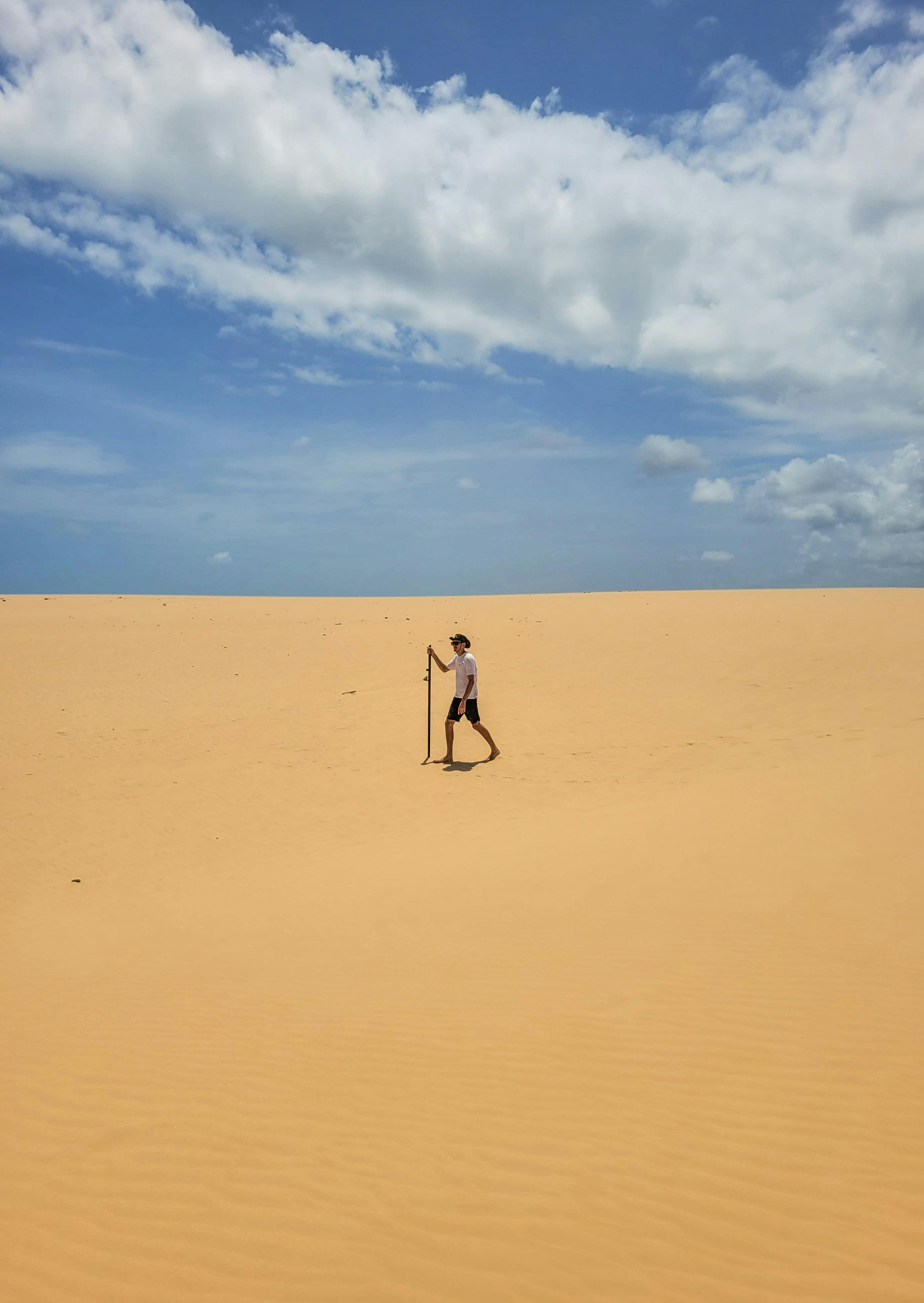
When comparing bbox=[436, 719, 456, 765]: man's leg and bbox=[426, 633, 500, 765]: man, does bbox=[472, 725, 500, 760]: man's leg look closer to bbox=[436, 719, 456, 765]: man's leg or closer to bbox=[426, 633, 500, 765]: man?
bbox=[426, 633, 500, 765]: man

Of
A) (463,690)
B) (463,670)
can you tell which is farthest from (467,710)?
(463,670)

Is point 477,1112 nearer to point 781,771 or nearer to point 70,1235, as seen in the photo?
point 70,1235

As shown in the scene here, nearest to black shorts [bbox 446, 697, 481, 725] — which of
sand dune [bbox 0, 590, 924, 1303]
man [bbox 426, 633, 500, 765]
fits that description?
man [bbox 426, 633, 500, 765]

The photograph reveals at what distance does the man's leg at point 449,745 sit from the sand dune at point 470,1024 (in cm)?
48

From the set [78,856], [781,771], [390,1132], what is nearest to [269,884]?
[78,856]

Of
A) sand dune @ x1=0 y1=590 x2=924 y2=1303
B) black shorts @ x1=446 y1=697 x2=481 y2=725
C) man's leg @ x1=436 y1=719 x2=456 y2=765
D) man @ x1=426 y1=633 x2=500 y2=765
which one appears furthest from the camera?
man's leg @ x1=436 y1=719 x2=456 y2=765

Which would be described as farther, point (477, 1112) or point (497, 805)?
point (497, 805)

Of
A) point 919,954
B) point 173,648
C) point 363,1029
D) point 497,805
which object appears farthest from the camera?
point 173,648

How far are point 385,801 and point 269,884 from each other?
3395 mm

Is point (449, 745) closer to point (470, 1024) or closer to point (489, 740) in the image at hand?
point (489, 740)

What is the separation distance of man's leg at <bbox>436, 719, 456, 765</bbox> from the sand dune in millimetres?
479

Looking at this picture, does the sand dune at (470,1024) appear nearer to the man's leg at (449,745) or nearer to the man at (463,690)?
the man's leg at (449,745)

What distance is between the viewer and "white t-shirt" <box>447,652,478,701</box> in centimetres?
1232

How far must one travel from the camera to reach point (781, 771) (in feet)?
38.9
